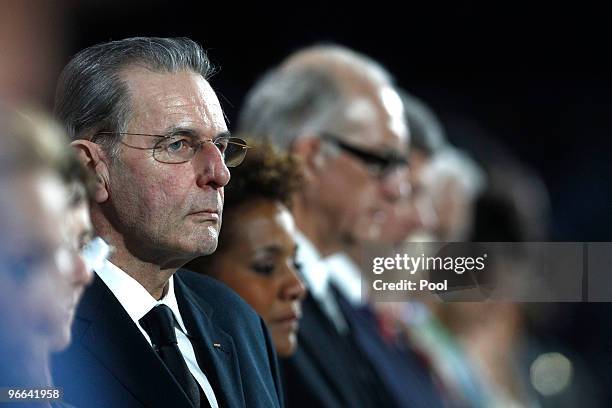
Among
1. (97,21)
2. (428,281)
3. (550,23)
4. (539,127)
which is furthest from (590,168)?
(97,21)

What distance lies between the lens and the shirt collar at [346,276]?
2.43 meters

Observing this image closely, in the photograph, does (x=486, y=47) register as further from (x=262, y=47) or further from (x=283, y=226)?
(x=283, y=226)

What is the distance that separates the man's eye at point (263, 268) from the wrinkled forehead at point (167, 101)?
21.5 inches

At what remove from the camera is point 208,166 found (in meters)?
1.60

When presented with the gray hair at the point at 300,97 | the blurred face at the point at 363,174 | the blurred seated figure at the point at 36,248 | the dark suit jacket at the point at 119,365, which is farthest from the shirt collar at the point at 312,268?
the blurred seated figure at the point at 36,248

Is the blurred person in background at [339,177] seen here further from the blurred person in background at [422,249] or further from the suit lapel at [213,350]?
the suit lapel at [213,350]

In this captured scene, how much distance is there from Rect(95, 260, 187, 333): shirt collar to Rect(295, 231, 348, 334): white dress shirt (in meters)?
0.72

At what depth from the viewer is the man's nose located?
5.24 feet

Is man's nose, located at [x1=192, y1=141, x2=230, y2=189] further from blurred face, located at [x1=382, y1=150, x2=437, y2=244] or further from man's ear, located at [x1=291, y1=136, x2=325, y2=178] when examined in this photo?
blurred face, located at [x1=382, y1=150, x2=437, y2=244]

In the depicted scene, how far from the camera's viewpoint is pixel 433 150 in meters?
2.84

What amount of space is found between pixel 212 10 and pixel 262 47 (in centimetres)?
17

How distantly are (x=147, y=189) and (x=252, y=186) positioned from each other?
0.53 meters

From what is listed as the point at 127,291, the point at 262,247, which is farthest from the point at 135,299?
the point at 262,247

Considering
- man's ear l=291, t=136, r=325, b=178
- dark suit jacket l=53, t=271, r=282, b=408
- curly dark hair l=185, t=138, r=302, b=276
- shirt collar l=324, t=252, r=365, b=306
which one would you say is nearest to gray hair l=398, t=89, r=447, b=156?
man's ear l=291, t=136, r=325, b=178
